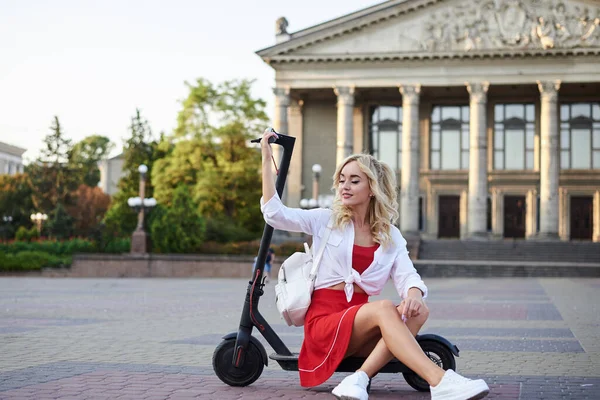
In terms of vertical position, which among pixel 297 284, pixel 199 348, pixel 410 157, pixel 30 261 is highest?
pixel 410 157

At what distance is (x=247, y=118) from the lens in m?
66.1

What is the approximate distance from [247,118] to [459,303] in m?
46.3

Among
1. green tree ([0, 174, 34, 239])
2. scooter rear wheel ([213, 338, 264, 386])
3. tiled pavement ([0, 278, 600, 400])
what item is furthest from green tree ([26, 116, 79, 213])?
scooter rear wheel ([213, 338, 264, 386])

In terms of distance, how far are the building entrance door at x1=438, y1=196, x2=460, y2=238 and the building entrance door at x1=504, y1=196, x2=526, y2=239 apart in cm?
326

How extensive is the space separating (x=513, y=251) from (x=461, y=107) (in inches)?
538

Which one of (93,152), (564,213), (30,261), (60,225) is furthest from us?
(93,152)

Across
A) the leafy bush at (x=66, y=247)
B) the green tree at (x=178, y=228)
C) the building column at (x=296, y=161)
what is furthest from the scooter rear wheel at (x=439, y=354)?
the building column at (x=296, y=161)

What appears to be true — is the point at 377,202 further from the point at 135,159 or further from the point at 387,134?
the point at 135,159

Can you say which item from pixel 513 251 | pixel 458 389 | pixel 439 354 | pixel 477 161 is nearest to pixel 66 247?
pixel 513 251

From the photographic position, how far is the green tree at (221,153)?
2494 inches

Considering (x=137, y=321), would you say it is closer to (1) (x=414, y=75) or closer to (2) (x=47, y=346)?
(2) (x=47, y=346)

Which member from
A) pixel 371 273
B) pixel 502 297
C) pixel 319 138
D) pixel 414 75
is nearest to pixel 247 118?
pixel 319 138

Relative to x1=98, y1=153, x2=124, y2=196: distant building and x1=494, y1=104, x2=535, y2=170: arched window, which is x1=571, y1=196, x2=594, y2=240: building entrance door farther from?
x1=98, y1=153, x2=124, y2=196: distant building

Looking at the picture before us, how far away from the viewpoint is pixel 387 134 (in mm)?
61656
